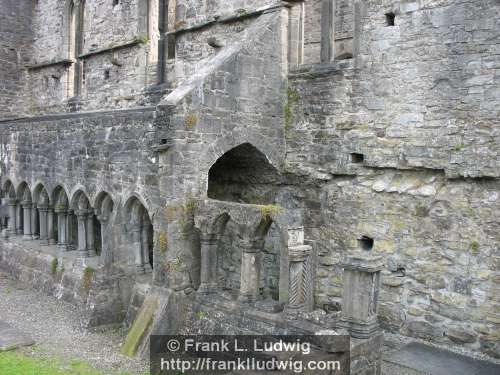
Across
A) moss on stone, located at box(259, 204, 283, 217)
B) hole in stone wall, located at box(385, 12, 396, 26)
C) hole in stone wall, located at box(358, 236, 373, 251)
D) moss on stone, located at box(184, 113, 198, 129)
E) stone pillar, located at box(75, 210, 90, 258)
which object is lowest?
stone pillar, located at box(75, 210, 90, 258)

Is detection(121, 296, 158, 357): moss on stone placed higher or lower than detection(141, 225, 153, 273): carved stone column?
lower

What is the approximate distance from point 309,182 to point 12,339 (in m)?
4.89

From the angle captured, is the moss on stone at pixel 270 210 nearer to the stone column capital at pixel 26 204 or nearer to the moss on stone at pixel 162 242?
the moss on stone at pixel 162 242

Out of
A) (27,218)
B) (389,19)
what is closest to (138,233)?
(27,218)

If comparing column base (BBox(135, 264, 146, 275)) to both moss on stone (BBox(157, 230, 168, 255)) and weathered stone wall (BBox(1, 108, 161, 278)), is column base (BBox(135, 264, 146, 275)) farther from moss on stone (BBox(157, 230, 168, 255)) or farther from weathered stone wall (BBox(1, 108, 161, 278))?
moss on stone (BBox(157, 230, 168, 255))

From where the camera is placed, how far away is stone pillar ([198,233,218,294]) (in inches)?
285

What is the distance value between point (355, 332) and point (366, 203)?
2.62 metres

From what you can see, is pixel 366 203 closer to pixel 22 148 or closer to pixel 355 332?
pixel 355 332

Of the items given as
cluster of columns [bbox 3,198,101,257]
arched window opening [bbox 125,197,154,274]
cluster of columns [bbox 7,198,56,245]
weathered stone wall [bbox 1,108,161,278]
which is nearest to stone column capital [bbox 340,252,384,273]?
weathered stone wall [bbox 1,108,161,278]

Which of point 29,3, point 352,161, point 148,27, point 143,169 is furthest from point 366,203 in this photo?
point 29,3

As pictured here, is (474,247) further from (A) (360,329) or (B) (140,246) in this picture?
(B) (140,246)

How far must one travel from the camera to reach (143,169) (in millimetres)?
8273

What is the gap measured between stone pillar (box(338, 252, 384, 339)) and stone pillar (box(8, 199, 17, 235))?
9.62 m

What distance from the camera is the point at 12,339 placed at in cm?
743
